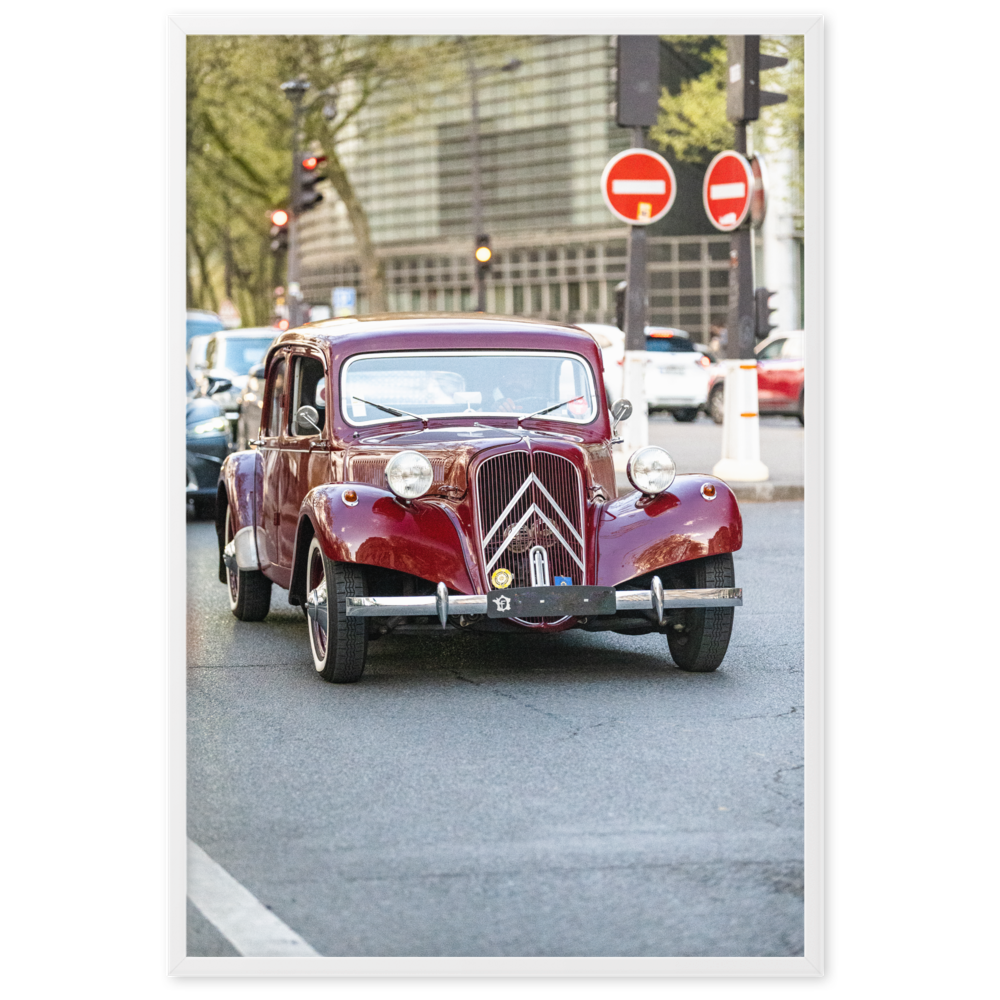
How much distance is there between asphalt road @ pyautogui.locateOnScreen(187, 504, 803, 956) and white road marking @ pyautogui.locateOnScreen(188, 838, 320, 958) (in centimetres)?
3

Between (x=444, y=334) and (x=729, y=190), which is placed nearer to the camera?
(x=444, y=334)

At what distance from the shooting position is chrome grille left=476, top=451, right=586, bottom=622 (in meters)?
7.78

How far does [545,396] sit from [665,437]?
14.0m

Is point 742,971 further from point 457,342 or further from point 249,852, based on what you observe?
point 457,342

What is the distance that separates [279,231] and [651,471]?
2175cm

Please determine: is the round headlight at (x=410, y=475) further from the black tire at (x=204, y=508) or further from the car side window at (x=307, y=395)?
the black tire at (x=204, y=508)

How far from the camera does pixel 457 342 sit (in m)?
8.82

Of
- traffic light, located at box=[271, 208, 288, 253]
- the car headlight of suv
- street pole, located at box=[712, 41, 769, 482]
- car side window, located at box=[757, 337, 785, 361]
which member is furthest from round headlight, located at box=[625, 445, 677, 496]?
traffic light, located at box=[271, 208, 288, 253]

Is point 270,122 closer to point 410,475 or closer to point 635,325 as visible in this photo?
point 635,325

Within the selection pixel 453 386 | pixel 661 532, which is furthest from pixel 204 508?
pixel 661 532

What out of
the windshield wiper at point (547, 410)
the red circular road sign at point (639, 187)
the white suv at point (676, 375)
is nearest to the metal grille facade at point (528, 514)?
the windshield wiper at point (547, 410)

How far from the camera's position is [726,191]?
15000mm

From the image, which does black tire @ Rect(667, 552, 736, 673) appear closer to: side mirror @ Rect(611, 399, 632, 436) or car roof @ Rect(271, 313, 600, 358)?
side mirror @ Rect(611, 399, 632, 436)

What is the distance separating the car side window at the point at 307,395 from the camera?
8.90 metres
